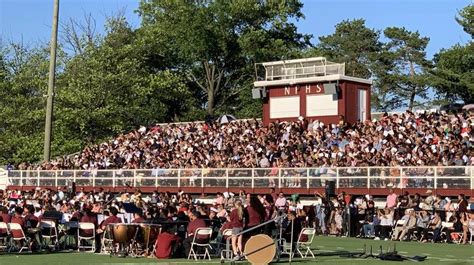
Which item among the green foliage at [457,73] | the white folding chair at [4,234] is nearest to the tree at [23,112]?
the green foliage at [457,73]

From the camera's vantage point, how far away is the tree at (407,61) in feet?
267

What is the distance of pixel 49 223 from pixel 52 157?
37789 mm

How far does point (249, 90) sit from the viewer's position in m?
74.0

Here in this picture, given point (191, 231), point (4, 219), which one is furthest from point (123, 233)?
point (4, 219)

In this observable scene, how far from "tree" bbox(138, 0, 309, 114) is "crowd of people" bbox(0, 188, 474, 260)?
107 feet

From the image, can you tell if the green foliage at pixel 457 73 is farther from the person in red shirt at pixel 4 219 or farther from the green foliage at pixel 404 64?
the person in red shirt at pixel 4 219

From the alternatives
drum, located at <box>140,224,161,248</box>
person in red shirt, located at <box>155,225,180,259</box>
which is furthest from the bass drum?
person in red shirt, located at <box>155,225,180,259</box>

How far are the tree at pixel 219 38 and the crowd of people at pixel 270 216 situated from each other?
32.6 metres

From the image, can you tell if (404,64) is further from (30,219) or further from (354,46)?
(30,219)

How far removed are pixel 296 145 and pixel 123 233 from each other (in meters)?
20.9

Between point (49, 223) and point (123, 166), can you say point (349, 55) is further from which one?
point (49, 223)

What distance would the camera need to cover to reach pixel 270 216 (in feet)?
69.2

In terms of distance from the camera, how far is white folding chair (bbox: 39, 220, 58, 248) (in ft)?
79.8

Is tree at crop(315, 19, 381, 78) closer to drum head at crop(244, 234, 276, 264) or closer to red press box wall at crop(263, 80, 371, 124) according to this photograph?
red press box wall at crop(263, 80, 371, 124)
